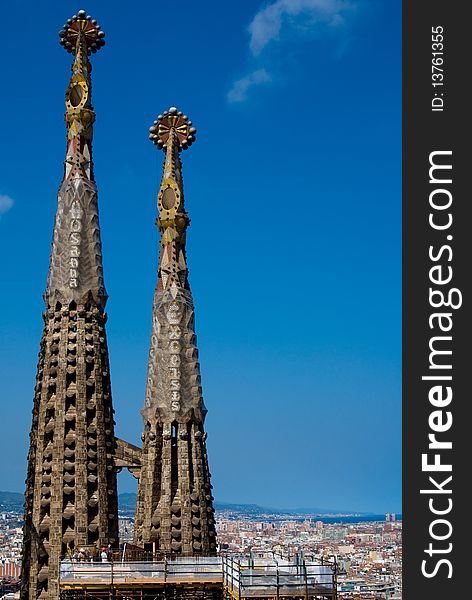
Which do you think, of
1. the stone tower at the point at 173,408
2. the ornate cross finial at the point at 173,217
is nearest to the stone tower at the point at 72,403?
the stone tower at the point at 173,408

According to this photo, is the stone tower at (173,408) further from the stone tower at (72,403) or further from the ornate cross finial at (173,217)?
the stone tower at (72,403)

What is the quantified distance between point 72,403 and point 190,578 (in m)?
5.29

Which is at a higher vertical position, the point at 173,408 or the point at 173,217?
the point at 173,217

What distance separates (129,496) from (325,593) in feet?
441

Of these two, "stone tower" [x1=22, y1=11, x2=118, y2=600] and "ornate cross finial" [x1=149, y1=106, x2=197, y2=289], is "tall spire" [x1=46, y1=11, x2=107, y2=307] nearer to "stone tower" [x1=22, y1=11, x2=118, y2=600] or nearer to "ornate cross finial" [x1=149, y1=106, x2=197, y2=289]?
"stone tower" [x1=22, y1=11, x2=118, y2=600]

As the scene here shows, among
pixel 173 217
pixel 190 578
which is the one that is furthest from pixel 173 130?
pixel 190 578

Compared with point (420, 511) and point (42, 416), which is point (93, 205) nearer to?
point (42, 416)

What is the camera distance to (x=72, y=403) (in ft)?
88.3

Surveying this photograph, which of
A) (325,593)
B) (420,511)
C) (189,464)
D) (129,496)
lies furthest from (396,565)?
(129,496)

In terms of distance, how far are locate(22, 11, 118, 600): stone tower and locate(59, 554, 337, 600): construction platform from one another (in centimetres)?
155

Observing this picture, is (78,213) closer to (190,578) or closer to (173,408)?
(173,408)

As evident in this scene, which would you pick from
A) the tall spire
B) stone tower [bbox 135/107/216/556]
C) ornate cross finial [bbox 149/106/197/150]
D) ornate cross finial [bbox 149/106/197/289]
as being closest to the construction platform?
stone tower [bbox 135/107/216/556]

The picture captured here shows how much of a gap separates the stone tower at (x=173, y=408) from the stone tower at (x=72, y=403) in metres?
1.70

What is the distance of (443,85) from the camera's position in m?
15.1
